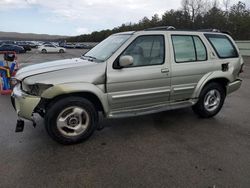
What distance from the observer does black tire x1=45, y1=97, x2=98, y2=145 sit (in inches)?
147

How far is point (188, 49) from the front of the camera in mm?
4863

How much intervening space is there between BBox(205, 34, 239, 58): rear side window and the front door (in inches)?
51.6

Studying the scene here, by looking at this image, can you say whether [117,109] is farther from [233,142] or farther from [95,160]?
[233,142]

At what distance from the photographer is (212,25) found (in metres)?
44.2

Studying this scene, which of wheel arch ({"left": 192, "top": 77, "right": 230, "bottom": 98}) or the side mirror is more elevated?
the side mirror

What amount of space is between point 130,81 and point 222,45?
8.31 feet

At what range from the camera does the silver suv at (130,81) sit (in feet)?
12.3

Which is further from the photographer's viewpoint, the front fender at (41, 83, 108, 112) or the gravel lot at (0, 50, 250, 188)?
the front fender at (41, 83, 108, 112)

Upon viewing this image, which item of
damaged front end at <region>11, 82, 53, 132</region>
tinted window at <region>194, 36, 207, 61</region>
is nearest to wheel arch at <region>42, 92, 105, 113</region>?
damaged front end at <region>11, 82, 53, 132</region>

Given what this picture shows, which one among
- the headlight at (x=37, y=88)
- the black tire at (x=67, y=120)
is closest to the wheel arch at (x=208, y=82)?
the black tire at (x=67, y=120)

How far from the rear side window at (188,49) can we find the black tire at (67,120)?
192 centimetres

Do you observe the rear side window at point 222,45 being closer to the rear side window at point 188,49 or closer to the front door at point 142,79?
the rear side window at point 188,49

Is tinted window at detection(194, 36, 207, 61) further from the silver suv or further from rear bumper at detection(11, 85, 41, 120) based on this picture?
rear bumper at detection(11, 85, 41, 120)

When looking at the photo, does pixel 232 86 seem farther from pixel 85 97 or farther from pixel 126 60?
pixel 85 97
